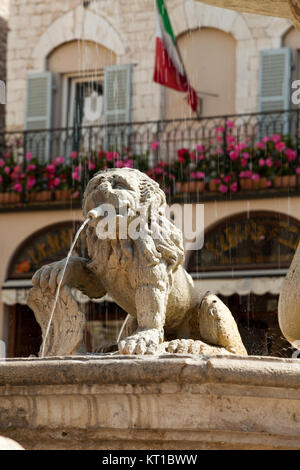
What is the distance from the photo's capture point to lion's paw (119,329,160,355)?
581 centimetres

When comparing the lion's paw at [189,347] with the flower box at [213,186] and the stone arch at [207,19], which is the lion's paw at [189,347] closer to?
the flower box at [213,186]

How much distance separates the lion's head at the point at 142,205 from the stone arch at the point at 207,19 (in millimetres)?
16217

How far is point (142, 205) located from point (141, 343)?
74 cm

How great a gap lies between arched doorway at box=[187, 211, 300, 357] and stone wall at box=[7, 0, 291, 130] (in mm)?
2372

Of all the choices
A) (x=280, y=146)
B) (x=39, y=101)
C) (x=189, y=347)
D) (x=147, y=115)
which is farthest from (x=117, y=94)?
(x=189, y=347)

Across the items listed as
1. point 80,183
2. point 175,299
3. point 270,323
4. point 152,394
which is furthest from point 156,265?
point 80,183

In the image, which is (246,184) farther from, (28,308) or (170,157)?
(28,308)

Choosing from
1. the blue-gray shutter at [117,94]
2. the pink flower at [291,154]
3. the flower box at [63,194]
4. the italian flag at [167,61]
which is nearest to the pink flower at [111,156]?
the flower box at [63,194]

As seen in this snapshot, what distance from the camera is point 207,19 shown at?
74.9 ft

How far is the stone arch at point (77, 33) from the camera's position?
23.6 meters

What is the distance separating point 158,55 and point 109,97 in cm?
186

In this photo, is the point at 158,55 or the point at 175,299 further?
the point at 158,55
